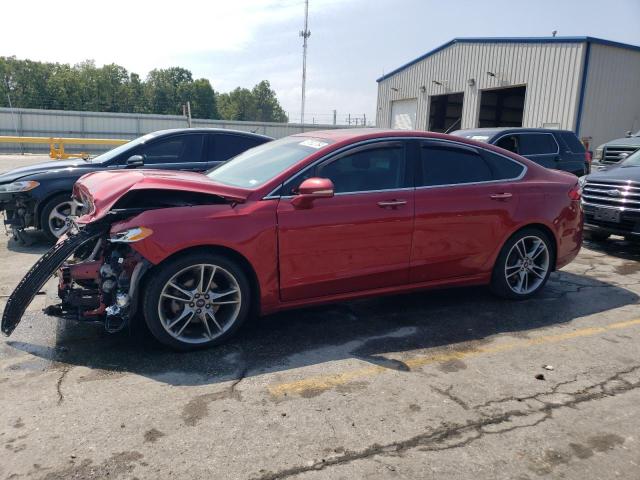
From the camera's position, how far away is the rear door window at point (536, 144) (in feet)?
32.9

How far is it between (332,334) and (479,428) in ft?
5.18

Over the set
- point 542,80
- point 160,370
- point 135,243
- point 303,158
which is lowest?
point 160,370

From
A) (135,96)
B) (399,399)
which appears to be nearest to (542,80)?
(399,399)

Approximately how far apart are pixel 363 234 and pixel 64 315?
231 cm

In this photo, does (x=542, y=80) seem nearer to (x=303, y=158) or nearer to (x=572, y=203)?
(x=572, y=203)

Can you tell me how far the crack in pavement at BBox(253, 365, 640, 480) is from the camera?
266 centimetres

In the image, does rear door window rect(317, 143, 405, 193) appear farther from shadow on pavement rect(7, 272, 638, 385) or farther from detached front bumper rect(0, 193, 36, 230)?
detached front bumper rect(0, 193, 36, 230)

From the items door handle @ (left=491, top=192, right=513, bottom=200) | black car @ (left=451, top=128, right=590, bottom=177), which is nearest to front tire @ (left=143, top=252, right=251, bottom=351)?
door handle @ (left=491, top=192, right=513, bottom=200)

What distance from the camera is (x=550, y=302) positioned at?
17.3ft

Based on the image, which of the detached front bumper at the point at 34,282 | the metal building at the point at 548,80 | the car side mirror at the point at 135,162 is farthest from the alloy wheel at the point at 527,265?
the metal building at the point at 548,80

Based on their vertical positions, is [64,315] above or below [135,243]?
below

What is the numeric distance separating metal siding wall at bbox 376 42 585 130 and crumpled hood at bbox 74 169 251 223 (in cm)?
1708

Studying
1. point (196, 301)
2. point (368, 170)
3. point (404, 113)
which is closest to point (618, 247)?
point (368, 170)

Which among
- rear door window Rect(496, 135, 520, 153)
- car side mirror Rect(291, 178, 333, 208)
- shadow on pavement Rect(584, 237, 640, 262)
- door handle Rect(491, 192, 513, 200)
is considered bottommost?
shadow on pavement Rect(584, 237, 640, 262)
